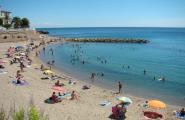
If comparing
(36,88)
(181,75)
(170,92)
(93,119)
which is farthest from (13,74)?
(181,75)

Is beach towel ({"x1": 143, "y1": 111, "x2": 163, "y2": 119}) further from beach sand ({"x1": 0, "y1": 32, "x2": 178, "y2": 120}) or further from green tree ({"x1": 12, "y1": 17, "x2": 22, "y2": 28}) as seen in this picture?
green tree ({"x1": 12, "y1": 17, "x2": 22, "y2": 28})

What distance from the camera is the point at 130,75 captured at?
39.3 metres

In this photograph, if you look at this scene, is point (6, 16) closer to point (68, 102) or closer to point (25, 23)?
point (25, 23)

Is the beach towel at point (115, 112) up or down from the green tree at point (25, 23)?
down

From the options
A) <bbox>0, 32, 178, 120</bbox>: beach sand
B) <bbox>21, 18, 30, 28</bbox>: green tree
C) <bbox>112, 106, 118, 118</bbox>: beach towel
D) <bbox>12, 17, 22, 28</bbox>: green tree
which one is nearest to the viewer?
<bbox>112, 106, 118, 118</bbox>: beach towel

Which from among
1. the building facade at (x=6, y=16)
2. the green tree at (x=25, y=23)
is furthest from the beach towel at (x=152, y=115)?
the green tree at (x=25, y=23)

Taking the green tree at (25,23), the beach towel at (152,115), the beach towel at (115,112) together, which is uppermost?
the green tree at (25,23)

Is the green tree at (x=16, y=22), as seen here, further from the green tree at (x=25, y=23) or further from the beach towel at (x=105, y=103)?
the beach towel at (x=105, y=103)

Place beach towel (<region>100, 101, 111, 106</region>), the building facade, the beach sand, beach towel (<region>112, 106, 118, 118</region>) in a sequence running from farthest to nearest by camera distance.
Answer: the building facade < beach towel (<region>100, 101, 111, 106</region>) < the beach sand < beach towel (<region>112, 106, 118, 118</region>)

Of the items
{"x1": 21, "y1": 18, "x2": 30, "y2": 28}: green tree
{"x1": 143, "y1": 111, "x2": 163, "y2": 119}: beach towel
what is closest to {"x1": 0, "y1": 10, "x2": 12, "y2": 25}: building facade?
{"x1": 21, "y1": 18, "x2": 30, "y2": 28}: green tree

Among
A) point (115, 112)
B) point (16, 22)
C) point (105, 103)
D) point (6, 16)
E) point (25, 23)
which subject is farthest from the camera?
Result: point (25, 23)

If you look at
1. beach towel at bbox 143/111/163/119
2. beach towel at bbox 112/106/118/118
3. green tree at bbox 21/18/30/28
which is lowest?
beach towel at bbox 143/111/163/119

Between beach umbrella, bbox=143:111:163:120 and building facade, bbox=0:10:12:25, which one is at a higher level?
building facade, bbox=0:10:12:25

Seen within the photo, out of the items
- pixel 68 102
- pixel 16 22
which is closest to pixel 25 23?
pixel 16 22
